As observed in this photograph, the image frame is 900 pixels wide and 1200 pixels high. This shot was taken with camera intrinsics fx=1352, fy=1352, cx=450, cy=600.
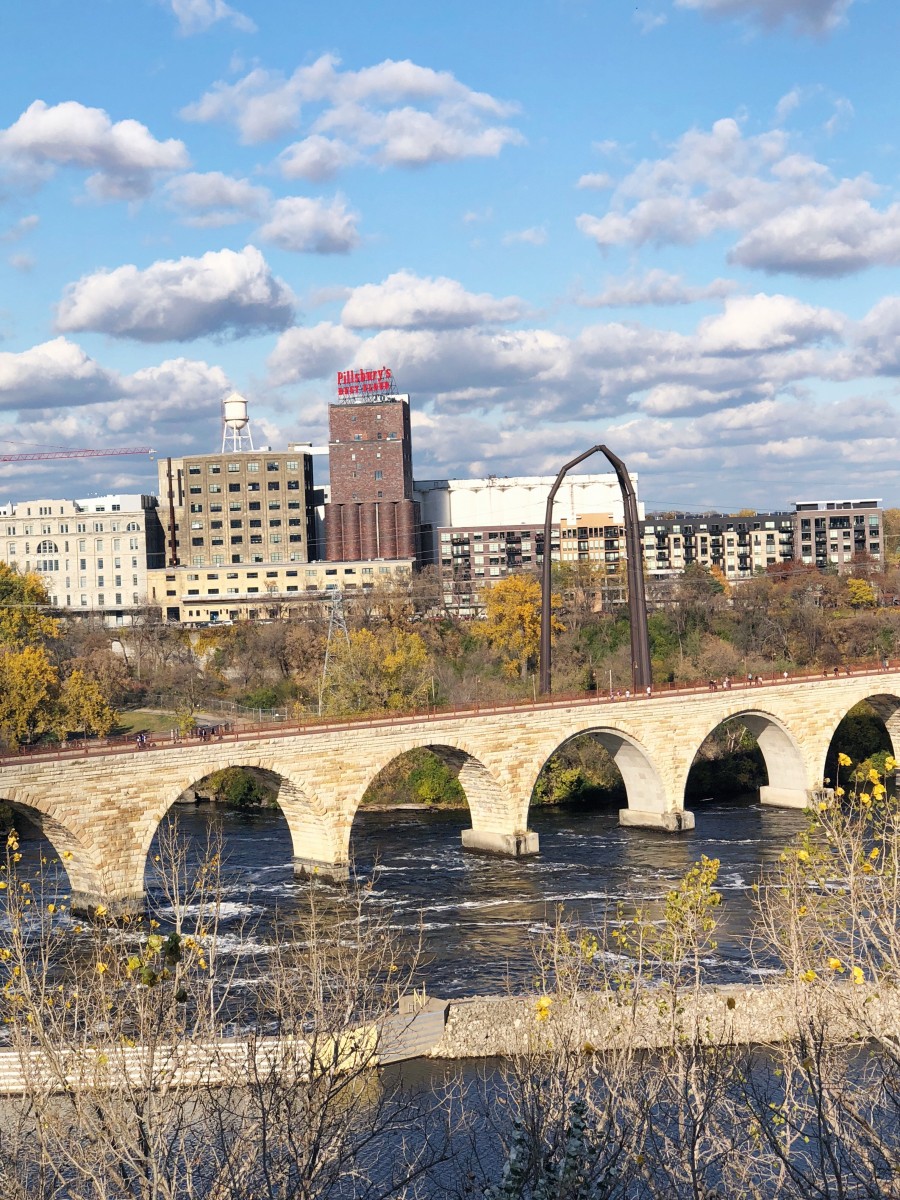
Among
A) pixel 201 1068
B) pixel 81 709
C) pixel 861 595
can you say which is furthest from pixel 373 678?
pixel 201 1068

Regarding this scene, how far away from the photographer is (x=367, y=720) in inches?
2318

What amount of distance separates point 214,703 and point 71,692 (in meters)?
13.8

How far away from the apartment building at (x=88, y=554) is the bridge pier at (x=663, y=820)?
84.2 m

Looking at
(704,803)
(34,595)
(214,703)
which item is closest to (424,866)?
(704,803)

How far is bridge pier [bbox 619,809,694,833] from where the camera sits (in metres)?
66.4

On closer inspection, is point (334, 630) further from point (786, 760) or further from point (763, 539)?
point (763, 539)

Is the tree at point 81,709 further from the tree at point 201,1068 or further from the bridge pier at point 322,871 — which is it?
the bridge pier at point 322,871

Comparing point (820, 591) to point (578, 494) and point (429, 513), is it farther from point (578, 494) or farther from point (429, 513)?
point (429, 513)

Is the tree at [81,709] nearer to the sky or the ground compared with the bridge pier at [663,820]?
nearer to the sky

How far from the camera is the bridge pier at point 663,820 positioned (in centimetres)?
6644

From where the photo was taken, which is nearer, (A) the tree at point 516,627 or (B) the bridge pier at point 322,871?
(B) the bridge pier at point 322,871

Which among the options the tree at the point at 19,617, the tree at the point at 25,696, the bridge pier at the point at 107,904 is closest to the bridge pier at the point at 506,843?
the bridge pier at the point at 107,904

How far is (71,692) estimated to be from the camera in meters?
86.0

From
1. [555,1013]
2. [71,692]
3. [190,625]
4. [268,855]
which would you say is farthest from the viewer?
[190,625]
